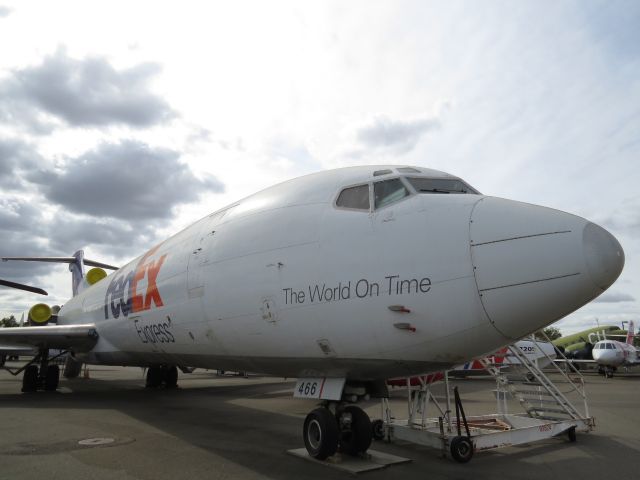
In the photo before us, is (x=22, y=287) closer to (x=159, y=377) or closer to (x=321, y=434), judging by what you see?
(x=159, y=377)

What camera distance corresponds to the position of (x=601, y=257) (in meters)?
4.36

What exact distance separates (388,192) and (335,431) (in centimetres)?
300

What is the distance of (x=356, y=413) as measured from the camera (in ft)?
21.2

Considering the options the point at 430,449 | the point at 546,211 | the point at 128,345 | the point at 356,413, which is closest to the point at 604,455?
the point at 430,449

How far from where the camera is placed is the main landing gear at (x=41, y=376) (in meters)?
16.9

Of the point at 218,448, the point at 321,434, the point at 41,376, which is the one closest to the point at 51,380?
the point at 41,376

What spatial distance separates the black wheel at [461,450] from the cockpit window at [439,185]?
11.7 feet

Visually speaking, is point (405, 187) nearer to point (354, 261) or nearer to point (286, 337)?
point (354, 261)

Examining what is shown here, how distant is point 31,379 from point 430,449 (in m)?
14.9

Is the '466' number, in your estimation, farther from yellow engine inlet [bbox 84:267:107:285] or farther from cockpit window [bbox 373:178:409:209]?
yellow engine inlet [bbox 84:267:107:285]

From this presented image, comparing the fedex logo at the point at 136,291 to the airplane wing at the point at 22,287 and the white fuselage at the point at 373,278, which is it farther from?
the airplane wing at the point at 22,287

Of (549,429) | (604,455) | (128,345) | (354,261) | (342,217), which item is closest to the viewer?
(354,261)

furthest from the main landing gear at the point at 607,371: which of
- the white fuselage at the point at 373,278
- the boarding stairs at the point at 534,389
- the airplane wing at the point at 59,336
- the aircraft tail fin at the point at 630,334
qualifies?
the white fuselage at the point at 373,278

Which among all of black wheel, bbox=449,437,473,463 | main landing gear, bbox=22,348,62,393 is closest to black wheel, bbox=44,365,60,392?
main landing gear, bbox=22,348,62,393
